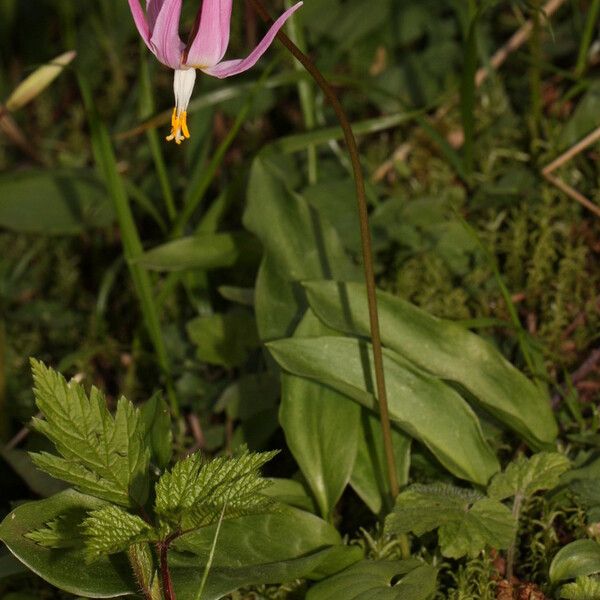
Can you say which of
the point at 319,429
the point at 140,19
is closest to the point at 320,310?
the point at 319,429

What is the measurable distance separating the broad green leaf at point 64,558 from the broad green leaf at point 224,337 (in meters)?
0.75

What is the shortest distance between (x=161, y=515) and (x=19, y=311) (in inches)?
63.5

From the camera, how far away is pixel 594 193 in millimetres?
2697

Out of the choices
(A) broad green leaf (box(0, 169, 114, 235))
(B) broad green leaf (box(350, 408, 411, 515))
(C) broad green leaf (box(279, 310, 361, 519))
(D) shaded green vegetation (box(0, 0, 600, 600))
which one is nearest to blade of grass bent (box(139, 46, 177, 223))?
(D) shaded green vegetation (box(0, 0, 600, 600))

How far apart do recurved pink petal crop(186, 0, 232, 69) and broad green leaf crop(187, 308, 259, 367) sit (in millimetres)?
1057

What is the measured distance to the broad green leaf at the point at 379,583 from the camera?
182cm

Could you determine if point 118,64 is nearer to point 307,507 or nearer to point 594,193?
point 594,193

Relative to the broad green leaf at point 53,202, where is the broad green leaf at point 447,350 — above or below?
below

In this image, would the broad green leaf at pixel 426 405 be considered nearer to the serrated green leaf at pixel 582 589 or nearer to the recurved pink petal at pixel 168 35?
the serrated green leaf at pixel 582 589

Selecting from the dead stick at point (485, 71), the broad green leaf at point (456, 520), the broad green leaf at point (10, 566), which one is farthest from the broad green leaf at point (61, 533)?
the dead stick at point (485, 71)

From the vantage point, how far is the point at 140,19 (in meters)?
1.60

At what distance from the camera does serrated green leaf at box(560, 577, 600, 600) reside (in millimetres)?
1757

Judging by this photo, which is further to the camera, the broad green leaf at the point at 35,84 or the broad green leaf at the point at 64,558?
the broad green leaf at the point at 35,84

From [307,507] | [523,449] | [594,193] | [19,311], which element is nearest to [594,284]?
[594,193]
